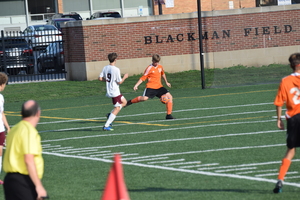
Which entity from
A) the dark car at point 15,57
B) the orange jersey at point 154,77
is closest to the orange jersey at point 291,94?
the orange jersey at point 154,77

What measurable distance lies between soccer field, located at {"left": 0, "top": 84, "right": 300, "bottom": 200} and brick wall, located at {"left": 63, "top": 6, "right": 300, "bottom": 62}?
795 cm

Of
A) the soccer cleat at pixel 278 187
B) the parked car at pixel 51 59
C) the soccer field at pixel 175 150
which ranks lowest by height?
the soccer field at pixel 175 150

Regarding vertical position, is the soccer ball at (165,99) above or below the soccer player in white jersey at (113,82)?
below

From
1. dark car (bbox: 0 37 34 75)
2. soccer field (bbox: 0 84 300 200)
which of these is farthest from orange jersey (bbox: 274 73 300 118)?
dark car (bbox: 0 37 34 75)

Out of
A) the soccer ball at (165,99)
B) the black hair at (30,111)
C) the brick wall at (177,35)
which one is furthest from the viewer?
the brick wall at (177,35)

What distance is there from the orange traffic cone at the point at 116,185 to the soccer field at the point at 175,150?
288cm

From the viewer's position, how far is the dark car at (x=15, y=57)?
27.6 m

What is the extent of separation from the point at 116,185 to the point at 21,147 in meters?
1.15

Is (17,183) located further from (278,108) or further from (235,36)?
(235,36)

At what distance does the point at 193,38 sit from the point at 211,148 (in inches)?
667

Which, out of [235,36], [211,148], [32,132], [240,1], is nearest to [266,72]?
[235,36]

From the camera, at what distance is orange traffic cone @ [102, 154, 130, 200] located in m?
4.75

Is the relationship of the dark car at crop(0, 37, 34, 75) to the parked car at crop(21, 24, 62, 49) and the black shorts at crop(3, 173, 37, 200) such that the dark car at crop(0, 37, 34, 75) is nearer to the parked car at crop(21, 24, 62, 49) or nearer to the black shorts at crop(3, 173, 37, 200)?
the parked car at crop(21, 24, 62, 49)

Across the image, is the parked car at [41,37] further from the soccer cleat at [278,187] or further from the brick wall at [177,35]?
the soccer cleat at [278,187]
